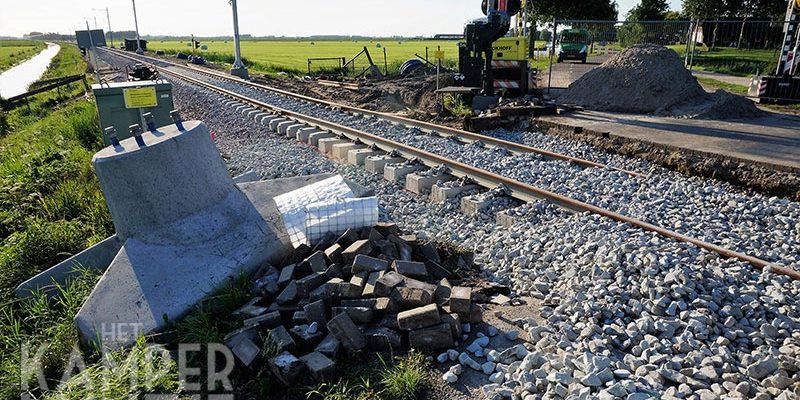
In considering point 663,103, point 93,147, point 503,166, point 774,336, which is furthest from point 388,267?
point 663,103

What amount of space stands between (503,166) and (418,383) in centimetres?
581

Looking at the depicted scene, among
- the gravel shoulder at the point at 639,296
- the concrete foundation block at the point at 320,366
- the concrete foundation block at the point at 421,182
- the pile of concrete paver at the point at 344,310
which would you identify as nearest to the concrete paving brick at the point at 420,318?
the pile of concrete paver at the point at 344,310

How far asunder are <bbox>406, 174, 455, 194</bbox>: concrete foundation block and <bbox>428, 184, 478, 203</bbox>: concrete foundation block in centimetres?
30

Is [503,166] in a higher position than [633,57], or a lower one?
lower

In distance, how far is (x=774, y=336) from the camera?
12.5 ft

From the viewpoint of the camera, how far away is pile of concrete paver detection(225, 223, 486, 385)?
371 centimetres

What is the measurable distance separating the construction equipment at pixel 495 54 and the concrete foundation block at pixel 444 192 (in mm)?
8582

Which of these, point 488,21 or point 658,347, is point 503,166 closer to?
point 658,347

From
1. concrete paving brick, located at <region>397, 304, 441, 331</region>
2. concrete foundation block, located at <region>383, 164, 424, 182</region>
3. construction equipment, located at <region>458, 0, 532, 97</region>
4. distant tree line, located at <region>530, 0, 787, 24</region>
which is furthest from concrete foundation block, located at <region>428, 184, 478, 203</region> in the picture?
distant tree line, located at <region>530, 0, 787, 24</region>

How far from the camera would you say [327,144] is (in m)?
10.5

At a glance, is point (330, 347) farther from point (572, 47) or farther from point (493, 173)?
point (572, 47)

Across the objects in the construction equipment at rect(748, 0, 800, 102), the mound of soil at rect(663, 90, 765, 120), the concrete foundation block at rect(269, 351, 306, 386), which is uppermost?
the construction equipment at rect(748, 0, 800, 102)

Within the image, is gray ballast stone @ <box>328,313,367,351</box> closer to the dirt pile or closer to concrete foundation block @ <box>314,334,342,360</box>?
concrete foundation block @ <box>314,334,342,360</box>

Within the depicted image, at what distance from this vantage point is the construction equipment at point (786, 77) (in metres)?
14.5
